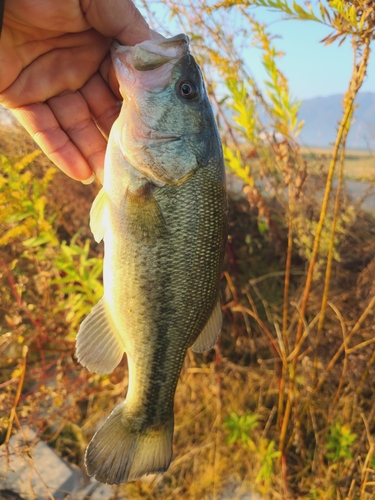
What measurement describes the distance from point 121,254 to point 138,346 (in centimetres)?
44

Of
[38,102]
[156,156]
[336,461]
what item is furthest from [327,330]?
[38,102]

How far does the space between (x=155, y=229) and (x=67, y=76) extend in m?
1.16

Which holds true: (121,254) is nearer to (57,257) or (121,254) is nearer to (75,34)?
(57,257)

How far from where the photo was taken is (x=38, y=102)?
2.21m

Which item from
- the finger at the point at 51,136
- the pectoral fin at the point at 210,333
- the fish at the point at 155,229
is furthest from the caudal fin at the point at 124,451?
the finger at the point at 51,136

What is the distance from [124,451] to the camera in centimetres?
177

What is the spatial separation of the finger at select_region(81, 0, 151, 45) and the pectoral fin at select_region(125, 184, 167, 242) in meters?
0.84

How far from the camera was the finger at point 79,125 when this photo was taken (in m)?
2.23

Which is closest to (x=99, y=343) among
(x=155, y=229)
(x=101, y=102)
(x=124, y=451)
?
(x=124, y=451)

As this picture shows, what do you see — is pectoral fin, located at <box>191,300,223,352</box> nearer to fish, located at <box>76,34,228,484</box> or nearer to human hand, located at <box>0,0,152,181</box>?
fish, located at <box>76,34,228,484</box>

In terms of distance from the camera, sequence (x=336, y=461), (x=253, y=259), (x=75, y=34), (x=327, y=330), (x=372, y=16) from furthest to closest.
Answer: (x=253, y=259), (x=327, y=330), (x=336, y=461), (x=75, y=34), (x=372, y=16)

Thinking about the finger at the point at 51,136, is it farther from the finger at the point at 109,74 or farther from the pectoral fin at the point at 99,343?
the pectoral fin at the point at 99,343

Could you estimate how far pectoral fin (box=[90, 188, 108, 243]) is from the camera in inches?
70.3

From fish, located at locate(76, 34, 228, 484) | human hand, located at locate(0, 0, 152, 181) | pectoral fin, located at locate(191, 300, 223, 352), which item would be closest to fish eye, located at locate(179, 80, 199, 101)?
fish, located at locate(76, 34, 228, 484)
